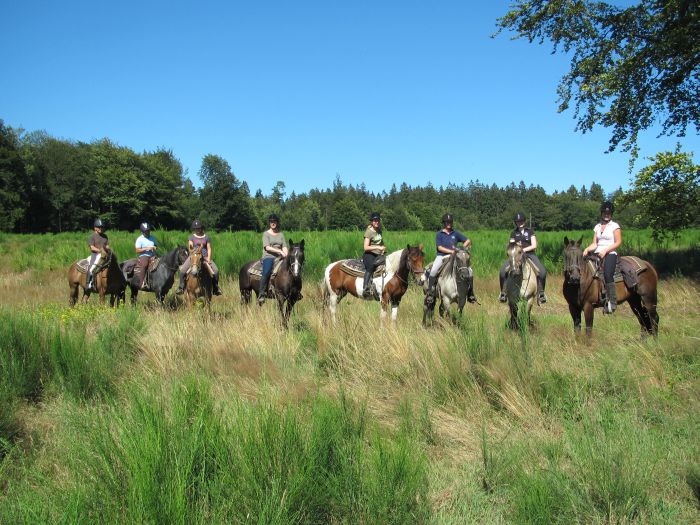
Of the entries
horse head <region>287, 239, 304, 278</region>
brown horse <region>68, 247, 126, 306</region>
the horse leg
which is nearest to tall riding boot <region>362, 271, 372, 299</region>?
horse head <region>287, 239, 304, 278</region>

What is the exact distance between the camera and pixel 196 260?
954 cm

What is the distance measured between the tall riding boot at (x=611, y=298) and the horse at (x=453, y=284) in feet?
7.77

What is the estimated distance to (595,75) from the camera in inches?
562

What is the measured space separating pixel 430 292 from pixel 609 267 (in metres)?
3.31

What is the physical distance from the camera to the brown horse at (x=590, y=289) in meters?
7.46

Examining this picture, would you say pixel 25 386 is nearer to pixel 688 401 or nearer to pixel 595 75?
pixel 688 401

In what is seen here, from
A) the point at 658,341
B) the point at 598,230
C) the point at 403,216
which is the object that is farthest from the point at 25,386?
the point at 403,216

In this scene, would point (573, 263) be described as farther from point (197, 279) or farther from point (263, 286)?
point (197, 279)

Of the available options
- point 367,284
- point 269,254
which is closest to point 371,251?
point 367,284

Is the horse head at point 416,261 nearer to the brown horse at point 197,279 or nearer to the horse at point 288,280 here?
the horse at point 288,280

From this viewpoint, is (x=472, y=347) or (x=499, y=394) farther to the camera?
(x=472, y=347)

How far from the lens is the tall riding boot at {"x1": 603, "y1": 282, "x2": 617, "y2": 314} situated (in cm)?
744

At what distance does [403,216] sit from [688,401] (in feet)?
315

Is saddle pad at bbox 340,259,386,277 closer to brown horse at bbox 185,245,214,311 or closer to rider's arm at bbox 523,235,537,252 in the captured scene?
rider's arm at bbox 523,235,537,252
